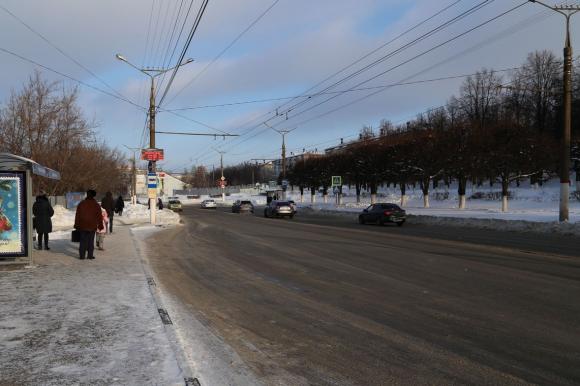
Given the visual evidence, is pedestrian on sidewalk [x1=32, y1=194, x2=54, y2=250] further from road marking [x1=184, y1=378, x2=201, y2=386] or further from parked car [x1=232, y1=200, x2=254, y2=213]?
parked car [x1=232, y1=200, x2=254, y2=213]

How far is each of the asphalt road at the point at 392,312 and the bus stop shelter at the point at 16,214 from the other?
10.5 feet

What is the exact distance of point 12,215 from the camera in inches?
476

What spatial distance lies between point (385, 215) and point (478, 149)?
18.3 metres

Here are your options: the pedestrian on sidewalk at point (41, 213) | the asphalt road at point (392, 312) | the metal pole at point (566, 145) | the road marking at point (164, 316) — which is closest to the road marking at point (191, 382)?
the asphalt road at point (392, 312)

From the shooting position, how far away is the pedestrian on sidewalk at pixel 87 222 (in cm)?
1341

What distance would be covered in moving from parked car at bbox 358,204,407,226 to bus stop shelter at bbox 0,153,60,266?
76.3ft

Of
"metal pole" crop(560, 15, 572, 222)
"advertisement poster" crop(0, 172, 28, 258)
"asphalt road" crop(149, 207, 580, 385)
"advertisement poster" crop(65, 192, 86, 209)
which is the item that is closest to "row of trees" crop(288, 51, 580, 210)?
"metal pole" crop(560, 15, 572, 222)

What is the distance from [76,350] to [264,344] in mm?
2139

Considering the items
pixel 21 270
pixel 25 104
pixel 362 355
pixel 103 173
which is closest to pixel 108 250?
pixel 21 270

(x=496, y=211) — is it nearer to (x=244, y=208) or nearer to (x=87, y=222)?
(x=244, y=208)

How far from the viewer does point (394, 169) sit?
56562mm

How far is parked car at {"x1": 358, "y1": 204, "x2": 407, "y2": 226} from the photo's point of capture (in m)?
31.8

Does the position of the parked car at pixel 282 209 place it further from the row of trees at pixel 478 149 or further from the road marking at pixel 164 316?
the road marking at pixel 164 316

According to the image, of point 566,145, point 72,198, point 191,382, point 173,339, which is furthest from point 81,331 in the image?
point 72,198
